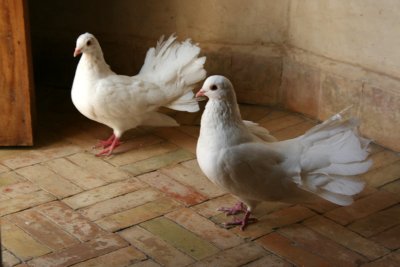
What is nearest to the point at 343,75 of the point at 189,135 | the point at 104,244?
the point at 189,135

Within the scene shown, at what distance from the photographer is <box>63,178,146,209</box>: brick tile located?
315 centimetres

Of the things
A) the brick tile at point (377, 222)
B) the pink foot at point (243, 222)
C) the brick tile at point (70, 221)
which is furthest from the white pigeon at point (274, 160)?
the brick tile at point (70, 221)

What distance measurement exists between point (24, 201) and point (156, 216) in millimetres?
658

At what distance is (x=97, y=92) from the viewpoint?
3.52m

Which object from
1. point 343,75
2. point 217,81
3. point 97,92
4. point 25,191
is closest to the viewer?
point 217,81

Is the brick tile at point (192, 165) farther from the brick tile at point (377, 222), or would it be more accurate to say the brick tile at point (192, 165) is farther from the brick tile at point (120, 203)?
the brick tile at point (377, 222)

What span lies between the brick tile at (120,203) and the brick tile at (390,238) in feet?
3.49

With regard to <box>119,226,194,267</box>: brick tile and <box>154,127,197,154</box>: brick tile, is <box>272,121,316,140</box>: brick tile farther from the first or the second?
<box>119,226,194,267</box>: brick tile

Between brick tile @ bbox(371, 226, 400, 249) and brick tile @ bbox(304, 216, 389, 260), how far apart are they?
4 cm

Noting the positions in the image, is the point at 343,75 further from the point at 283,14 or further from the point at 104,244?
the point at 104,244

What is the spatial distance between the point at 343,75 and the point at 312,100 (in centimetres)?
32

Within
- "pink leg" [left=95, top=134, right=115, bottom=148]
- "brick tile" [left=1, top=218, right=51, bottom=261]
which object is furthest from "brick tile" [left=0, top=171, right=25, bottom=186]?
"pink leg" [left=95, top=134, right=115, bottom=148]

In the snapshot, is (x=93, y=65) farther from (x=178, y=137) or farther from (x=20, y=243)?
(x=20, y=243)

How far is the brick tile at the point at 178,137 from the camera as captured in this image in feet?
12.4
